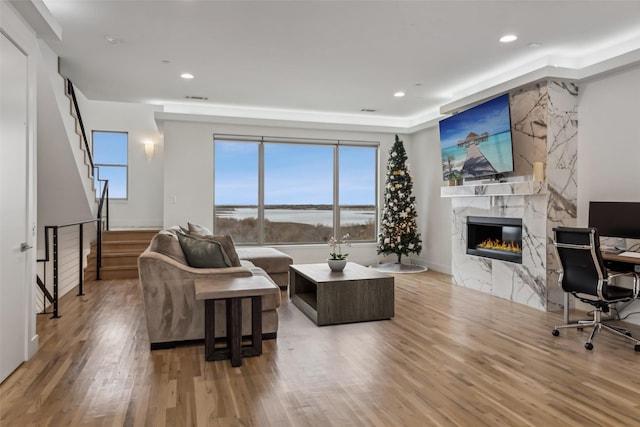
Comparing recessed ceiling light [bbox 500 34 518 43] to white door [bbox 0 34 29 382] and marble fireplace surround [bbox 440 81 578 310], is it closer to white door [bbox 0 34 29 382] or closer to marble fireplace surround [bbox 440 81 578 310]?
marble fireplace surround [bbox 440 81 578 310]

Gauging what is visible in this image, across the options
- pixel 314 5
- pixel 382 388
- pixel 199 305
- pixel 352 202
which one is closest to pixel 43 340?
pixel 199 305

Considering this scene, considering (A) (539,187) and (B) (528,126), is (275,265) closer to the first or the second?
(A) (539,187)

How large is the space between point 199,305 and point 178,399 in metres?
1.14

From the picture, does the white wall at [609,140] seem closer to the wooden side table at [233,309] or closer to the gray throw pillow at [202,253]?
the wooden side table at [233,309]

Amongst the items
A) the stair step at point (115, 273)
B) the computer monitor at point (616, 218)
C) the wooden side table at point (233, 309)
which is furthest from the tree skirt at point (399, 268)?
the wooden side table at point (233, 309)

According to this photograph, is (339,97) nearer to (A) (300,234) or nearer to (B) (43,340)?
(A) (300,234)

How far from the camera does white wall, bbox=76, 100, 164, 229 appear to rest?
8.72 m

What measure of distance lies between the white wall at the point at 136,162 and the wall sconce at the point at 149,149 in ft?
0.24

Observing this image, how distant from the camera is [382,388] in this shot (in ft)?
9.58

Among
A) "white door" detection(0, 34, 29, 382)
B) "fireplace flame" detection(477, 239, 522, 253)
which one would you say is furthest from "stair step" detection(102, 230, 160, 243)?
"fireplace flame" detection(477, 239, 522, 253)

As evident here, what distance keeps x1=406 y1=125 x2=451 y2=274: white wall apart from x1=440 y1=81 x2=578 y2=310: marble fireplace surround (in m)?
2.06

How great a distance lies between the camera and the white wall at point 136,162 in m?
8.72

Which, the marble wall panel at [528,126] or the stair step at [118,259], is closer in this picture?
Answer: the marble wall panel at [528,126]

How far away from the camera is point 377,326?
442cm
